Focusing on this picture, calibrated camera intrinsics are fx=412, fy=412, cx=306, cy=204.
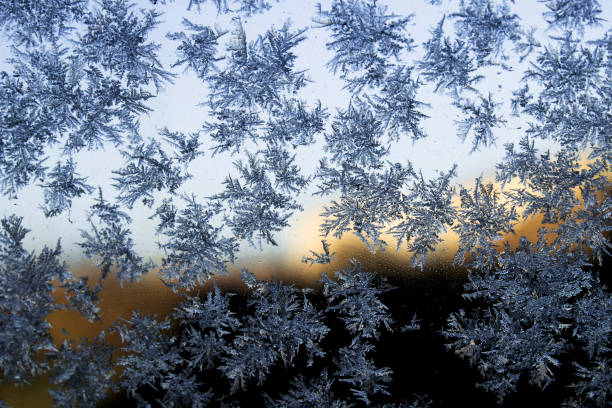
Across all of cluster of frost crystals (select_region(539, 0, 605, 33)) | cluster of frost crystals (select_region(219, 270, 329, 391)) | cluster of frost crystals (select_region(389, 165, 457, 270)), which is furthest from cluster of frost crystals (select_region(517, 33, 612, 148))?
cluster of frost crystals (select_region(219, 270, 329, 391))

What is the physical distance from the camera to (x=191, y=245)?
1744 millimetres

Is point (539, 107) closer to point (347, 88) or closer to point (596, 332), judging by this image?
point (347, 88)

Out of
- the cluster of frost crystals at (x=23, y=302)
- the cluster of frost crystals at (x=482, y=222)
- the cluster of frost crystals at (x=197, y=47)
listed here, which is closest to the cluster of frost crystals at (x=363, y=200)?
the cluster of frost crystals at (x=482, y=222)

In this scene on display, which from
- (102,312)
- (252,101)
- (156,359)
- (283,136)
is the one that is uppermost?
(252,101)

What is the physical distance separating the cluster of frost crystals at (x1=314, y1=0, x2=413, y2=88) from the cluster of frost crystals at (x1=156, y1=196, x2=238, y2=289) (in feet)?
2.81

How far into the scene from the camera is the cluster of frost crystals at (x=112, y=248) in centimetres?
173

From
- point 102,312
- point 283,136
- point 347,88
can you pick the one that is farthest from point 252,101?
point 102,312

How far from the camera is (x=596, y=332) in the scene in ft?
5.53

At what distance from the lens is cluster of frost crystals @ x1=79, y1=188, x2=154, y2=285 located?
1.73 metres

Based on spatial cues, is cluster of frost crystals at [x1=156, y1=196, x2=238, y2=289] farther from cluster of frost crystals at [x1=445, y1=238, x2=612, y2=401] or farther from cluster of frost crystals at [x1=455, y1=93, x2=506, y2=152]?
cluster of frost crystals at [x1=455, y1=93, x2=506, y2=152]

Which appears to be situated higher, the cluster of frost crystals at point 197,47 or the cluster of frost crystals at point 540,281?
the cluster of frost crystals at point 197,47

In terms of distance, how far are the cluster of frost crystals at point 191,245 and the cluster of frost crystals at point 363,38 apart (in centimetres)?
86

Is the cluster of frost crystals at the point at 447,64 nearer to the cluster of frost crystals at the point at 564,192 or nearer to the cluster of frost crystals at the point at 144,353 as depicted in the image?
the cluster of frost crystals at the point at 564,192

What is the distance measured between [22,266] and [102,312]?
0.37 metres
